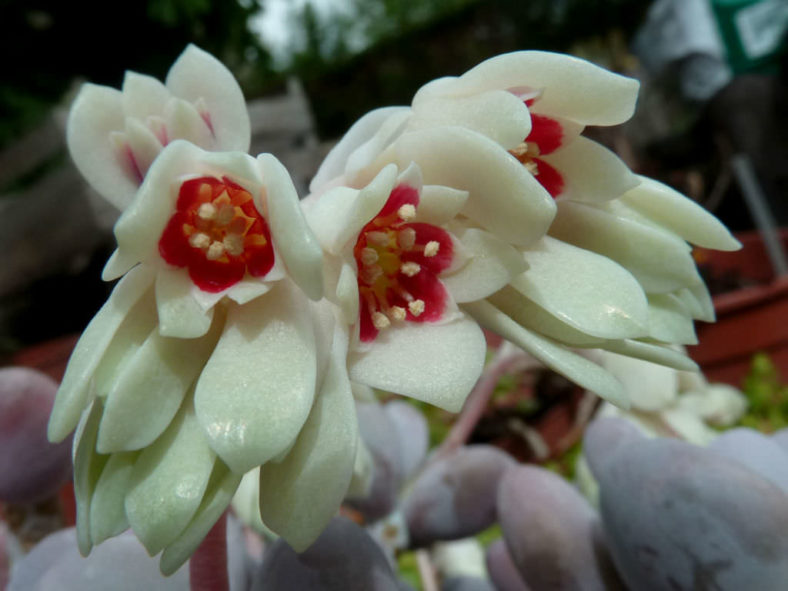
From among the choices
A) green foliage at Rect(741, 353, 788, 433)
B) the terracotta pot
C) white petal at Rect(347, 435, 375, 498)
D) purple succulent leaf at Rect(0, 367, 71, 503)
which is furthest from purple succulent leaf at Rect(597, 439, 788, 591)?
the terracotta pot

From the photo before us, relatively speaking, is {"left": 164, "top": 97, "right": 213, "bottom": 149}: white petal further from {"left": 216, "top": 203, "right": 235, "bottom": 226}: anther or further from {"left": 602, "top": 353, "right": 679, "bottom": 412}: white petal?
{"left": 602, "top": 353, "right": 679, "bottom": 412}: white petal

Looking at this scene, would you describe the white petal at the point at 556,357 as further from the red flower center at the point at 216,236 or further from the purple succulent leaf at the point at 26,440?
the purple succulent leaf at the point at 26,440

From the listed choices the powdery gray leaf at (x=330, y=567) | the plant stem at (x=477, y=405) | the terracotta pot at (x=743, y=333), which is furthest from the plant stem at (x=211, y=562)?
Result: the terracotta pot at (x=743, y=333)

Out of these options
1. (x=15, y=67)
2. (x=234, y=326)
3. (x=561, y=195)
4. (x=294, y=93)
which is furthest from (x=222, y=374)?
(x=15, y=67)

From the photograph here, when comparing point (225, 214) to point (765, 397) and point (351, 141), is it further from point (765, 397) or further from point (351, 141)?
point (765, 397)

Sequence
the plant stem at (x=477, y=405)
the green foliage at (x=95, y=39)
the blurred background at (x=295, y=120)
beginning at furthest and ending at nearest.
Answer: the green foliage at (x=95, y=39) < the blurred background at (x=295, y=120) < the plant stem at (x=477, y=405)
